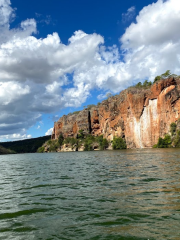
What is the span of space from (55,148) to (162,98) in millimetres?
99835

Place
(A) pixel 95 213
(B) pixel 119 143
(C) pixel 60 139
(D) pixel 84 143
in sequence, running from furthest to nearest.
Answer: (C) pixel 60 139, (D) pixel 84 143, (B) pixel 119 143, (A) pixel 95 213

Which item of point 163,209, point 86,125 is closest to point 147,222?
point 163,209

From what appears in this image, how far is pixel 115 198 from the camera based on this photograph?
11.2 meters

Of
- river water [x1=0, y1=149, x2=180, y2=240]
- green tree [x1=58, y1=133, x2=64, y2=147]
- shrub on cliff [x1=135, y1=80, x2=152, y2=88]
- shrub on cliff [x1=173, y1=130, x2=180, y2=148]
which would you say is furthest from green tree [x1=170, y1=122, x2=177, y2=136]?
green tree [x1=58, y1=133, x2=64, y2=147]

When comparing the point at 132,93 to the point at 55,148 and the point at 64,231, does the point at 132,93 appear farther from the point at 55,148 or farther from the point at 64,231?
the point at 64,231

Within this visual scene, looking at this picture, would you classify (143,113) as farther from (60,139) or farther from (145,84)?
(60,139)

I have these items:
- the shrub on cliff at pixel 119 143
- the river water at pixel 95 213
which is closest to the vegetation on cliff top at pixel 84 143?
the shrub on cliff at pixel 119 143

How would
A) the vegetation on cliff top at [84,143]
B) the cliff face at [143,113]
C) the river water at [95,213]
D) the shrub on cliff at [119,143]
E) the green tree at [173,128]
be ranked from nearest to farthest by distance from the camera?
the river water at [95,213] < the green tree at [173,128] < the cliff face at [143,113] < the shrub on cliff at [119,143] < the vegetation on cliff top at [84,143]

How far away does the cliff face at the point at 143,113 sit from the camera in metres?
93.9

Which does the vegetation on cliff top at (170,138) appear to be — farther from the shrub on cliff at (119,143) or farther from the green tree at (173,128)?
the shrub on cliff at (119,143)

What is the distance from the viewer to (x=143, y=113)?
105250mm

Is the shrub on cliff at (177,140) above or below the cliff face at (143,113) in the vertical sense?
below

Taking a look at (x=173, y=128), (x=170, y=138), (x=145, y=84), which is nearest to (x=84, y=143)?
(x=145, y=84)

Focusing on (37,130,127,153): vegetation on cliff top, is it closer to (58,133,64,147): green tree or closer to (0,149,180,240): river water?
(58,133,64,147): green tree
